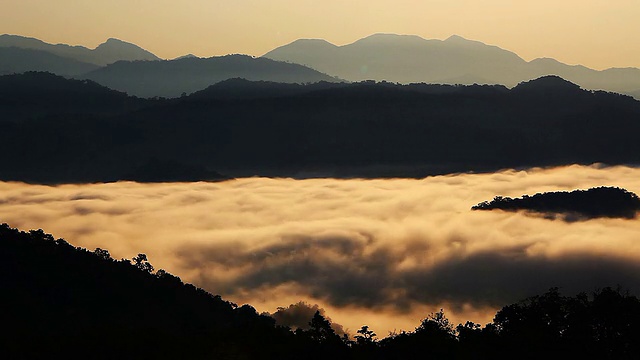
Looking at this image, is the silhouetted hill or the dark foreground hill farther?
the silhouetted hill

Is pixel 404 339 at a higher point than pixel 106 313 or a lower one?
lower

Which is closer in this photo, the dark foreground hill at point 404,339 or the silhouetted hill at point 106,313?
the dark foreground hill at point 404,339

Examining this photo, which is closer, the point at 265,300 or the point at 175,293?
the point at 175,293

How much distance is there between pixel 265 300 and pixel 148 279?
67.0 meters

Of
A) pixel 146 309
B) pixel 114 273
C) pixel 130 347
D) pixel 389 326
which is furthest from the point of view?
pixel 389 326

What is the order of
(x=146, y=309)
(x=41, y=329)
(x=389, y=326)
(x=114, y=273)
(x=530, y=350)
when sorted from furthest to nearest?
(x=389, y=326), (x=114, y=273), (x=146, y=309), (x=41, y=329), (x=530, y=350)

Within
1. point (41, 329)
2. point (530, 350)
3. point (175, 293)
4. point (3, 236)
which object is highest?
point (3, 236)

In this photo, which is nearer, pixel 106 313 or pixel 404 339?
pixel 404 339

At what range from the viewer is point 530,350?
2197 inches

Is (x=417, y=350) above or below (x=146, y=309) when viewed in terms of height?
below

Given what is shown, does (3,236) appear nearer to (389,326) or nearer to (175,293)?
(175,293)

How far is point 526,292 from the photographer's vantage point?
19150cm

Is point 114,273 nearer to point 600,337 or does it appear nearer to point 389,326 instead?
point 389,326

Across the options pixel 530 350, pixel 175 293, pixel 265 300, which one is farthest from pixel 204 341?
pixel 265 300
